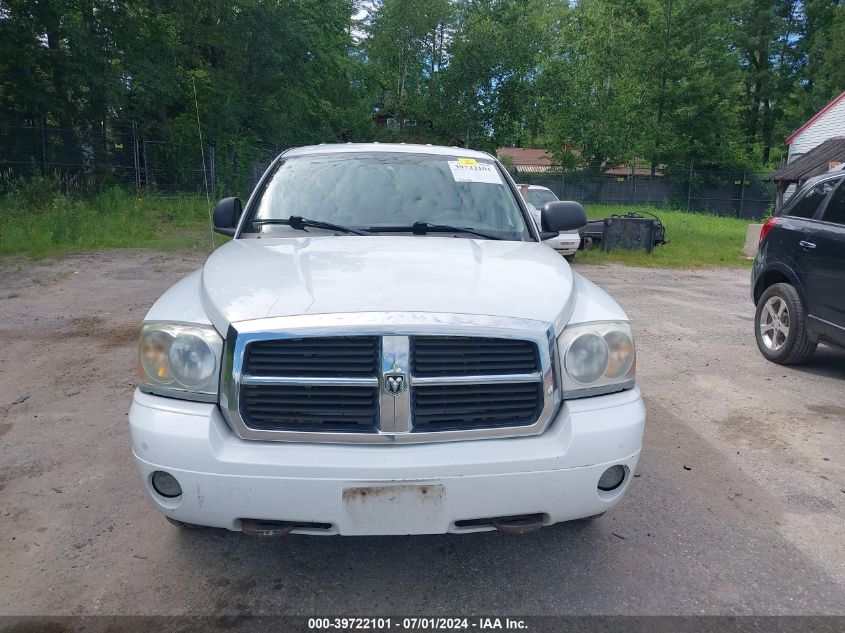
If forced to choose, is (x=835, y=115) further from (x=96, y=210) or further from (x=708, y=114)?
(x=96, y=210)

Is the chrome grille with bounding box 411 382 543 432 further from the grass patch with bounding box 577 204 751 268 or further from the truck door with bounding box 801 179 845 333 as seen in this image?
the grass patch with bounding box 577 204 751 268

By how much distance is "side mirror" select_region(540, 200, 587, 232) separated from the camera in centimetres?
424

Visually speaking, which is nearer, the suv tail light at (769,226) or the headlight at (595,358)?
the headlight at (595,358)

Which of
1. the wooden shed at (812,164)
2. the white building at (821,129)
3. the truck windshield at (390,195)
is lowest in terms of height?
the truck windshield at (390,195)

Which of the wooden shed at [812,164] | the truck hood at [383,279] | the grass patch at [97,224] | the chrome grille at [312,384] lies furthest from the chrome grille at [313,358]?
the wooden shed at [812,164]

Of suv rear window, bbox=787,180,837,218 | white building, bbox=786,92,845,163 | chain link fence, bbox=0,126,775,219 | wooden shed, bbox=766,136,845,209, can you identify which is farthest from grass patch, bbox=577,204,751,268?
chain link fence, bbox=0,126,775,219

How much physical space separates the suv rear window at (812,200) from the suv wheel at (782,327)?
669mm

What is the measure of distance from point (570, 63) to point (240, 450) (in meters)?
39.4

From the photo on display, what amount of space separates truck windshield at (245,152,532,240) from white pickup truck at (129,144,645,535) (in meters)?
1.10

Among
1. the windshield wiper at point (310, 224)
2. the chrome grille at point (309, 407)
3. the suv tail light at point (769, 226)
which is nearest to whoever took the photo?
the chrome grille at point (309, 407)

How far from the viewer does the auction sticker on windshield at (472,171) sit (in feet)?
13.5

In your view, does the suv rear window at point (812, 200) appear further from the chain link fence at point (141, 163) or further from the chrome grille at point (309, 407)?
Result: the chain link fence at point (141, 163)

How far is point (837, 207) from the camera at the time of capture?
5555mm

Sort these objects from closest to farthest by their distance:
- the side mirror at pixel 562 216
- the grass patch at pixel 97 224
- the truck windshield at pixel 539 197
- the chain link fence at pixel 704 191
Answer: the side mirror at pixel 562 216, the grass patch at pixel 97 224, the truck windshield at pixel 539 197, the chain link fence at pixel 704 191
